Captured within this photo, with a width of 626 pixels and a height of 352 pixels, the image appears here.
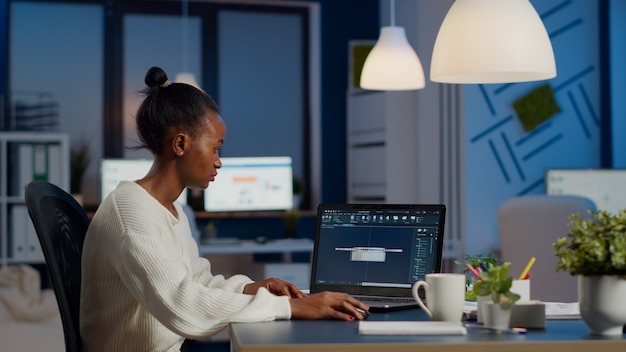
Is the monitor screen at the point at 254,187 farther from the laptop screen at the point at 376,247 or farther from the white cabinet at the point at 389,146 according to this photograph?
the laptop screen at the point at 376,247

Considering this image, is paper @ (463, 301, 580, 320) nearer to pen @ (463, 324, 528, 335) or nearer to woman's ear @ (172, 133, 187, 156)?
pen @ (463, 324, 528, 335)

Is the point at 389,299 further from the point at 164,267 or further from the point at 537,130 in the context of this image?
the point at 537,130

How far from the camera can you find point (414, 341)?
60.8 inches

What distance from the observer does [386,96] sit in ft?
20.4

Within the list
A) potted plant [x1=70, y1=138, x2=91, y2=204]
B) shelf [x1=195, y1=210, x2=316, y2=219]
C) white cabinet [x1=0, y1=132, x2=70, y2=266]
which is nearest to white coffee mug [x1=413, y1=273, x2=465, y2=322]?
white cabinet [x1=0, y1=132, x2=70, y2=266]

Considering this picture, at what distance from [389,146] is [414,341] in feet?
15.4

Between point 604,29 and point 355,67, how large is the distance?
1800mm

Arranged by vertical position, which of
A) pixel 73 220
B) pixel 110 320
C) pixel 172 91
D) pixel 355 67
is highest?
pixel 355 67

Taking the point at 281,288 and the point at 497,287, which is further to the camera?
the point at 281,288

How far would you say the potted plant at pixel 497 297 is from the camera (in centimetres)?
170

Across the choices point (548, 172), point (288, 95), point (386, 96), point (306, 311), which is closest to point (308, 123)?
point (288, 95)

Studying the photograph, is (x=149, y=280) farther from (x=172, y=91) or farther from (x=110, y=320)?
(x=172, y=91)

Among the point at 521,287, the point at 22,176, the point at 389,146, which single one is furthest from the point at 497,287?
the point at 389,146

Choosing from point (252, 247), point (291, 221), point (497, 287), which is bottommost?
point (252, 247)
